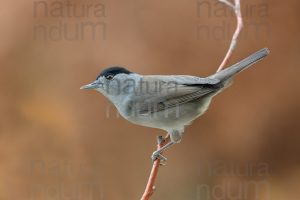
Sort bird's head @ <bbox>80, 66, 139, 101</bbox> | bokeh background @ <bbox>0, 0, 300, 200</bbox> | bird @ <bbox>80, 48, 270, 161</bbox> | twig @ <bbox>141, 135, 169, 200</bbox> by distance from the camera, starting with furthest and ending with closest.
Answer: bokeh background @ <bbox>0, 0, 300, 200</bbox>
bird @ <bbox>80, 48, 270, 161</bbox>
bird's head @ <bbox>80, 66, 139, 101</bbox>
twig @ <bbox>141, 135, 169, 200</bbox>

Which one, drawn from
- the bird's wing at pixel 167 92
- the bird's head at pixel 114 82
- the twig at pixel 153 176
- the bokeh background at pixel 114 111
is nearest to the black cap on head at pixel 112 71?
the bird's head at pixel 114 82

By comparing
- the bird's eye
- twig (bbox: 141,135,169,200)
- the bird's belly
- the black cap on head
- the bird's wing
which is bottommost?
twig (bbox: 141,135,169,200)

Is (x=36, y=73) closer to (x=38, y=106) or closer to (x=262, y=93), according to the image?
(x=38, y=106)

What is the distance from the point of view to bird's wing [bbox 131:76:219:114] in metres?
2.11

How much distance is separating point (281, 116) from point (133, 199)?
1091 mm

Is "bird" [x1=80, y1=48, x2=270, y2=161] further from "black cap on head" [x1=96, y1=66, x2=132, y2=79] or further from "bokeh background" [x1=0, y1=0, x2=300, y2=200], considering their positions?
"bokeh background" [x1=0, y1=0, x2=300, y2=200]

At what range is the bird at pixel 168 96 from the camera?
2.05 meters

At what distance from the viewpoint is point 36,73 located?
3270 millimetres

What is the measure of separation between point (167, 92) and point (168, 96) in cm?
2

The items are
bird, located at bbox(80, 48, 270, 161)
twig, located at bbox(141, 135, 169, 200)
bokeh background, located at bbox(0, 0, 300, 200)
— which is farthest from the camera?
bokeh background, located at bbox(0, 0, 300, 200)

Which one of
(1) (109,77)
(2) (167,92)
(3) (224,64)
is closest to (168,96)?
(2) (167,92)

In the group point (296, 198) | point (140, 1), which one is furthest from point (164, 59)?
point (296, 198)

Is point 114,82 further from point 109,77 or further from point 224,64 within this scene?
point 224,64

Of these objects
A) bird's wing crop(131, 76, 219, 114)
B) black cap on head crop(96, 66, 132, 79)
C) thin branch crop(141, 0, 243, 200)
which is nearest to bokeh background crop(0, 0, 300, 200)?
bird's wing crop(131, 76, 219, 114)
